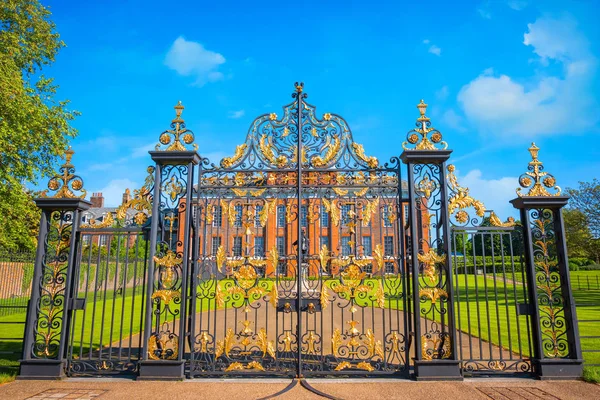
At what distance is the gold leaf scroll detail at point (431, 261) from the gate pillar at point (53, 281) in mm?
5604

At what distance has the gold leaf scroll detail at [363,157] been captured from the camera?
22.4ft

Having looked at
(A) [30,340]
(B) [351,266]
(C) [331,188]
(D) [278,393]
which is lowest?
(D) [278,393]

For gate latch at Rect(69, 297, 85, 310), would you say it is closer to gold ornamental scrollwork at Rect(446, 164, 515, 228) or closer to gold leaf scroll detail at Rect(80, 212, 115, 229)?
gold leaf scroll detail at Rect(80, 212, 115, 229)

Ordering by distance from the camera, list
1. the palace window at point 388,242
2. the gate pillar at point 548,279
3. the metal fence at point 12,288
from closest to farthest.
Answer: the gate pillar at point 548,279, the palace window at point 388,242, the metal fence at point 12,288

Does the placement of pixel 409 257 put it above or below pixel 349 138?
below

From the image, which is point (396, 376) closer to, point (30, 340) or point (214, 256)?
point (214, 256)

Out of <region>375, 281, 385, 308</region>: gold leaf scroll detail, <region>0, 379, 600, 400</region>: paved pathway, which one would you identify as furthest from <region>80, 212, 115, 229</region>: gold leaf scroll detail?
<region>375, 281, 385, 308</region>: gold leaf scroll detail

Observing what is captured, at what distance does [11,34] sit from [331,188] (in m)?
13.6

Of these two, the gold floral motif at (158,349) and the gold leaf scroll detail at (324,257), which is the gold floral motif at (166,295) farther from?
the gold leaf scroll detail at (324,257)

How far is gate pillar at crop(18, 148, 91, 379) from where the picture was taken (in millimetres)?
6234

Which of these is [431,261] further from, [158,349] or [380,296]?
[158,349]

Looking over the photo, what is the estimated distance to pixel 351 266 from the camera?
661cm

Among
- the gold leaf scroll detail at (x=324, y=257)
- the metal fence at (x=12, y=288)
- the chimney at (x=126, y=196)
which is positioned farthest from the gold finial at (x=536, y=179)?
the metal fence at (x=12, y=288)

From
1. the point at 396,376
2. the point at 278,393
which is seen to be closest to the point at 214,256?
the point at 278,393
